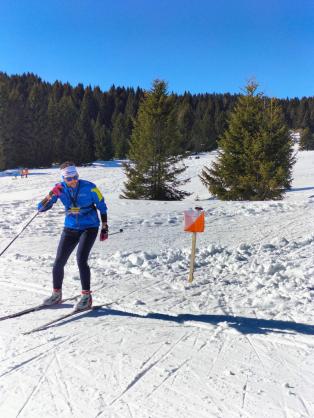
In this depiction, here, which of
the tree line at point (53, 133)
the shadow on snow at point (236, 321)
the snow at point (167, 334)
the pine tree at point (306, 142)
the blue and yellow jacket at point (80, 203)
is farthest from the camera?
the pine tree at point (306, 142)

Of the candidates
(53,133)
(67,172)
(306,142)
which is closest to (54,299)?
(67,172)

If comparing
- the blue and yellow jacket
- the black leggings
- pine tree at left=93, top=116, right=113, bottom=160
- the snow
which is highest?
pine tree at left=93, top=116, right=113, bottom=160

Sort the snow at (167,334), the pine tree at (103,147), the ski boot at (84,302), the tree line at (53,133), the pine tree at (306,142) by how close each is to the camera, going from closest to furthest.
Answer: the snow at (167,334) < the ski boot at (84,302) < the tree line at (53,133) < the pine tree at (103,147) < the pine tree at (306,142)

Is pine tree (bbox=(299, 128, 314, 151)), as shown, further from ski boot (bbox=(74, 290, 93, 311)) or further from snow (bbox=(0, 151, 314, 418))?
ski boot (bbox=(74, 290, 93, 311))

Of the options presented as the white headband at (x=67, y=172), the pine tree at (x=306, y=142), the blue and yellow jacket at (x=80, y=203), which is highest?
the pine tree at (x=306, y=142)

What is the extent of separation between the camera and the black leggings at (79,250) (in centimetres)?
543

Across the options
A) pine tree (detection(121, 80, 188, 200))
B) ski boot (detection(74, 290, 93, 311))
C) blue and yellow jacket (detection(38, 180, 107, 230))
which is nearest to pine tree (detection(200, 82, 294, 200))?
pine tree (detection(121, 80, 188, 200))

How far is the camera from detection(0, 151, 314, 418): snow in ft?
10.6

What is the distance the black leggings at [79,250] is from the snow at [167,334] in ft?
1.60

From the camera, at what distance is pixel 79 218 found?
5477 mm

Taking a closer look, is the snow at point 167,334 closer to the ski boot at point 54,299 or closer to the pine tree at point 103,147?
the ski boot at point 54,299

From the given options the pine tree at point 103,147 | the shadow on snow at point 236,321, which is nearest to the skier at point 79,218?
the shadow on snow at point 236,321

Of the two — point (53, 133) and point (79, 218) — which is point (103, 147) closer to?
point (53, 133)

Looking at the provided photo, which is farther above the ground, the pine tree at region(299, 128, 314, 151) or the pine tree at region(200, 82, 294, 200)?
the pine tree at region(299, 128, 314, 151)
